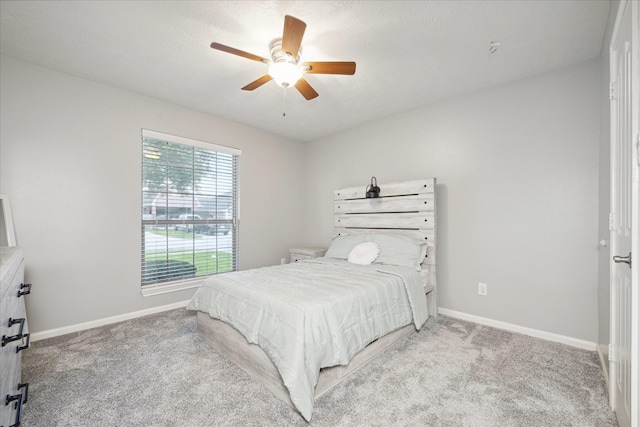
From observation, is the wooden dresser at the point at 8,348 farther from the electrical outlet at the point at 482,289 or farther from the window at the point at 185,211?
the electrical outlet at the point at 482,289

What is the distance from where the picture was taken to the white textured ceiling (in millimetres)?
1904

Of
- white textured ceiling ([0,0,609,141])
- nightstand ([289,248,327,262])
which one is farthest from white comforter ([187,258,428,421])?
white textured ceiling ([0,0,609,141])

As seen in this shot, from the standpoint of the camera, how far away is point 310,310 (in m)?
1.76

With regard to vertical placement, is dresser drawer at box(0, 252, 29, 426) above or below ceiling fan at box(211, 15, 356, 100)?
below

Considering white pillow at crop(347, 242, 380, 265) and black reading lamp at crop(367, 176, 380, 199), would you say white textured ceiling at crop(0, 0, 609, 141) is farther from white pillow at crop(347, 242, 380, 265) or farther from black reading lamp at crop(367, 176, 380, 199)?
white pillow at crop(347, 242, 380, 265)

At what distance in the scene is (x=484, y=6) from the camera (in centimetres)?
187

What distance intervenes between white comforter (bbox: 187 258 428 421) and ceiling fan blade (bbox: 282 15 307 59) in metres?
1.71

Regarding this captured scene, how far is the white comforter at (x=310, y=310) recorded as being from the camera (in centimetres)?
165

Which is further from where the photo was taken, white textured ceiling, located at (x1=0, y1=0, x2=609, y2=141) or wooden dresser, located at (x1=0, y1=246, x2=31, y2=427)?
white textured ceiling, located at (x1=0, y1=0, x2=609, y2=141)

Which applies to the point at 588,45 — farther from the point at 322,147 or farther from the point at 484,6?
the point at 322,147

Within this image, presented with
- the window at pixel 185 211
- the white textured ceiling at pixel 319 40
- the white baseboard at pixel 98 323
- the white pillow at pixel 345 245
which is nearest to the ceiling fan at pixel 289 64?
the white textured ceiling at pixel 319 40

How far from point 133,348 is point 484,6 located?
12.4 feet

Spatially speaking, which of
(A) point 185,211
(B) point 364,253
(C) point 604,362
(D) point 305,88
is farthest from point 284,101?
(C) point 604,362

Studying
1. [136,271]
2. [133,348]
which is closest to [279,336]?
[133,348]
